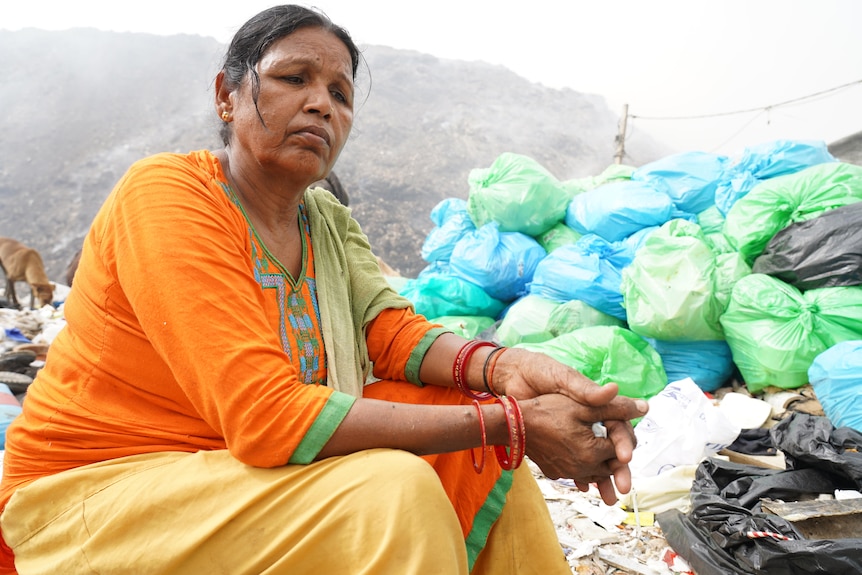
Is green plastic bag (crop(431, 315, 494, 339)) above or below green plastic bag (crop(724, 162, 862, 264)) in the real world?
below

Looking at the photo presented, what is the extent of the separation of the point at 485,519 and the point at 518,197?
10.4ft

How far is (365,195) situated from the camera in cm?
1944

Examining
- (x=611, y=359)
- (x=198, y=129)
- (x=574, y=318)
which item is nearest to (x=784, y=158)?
(x=574, y=318)

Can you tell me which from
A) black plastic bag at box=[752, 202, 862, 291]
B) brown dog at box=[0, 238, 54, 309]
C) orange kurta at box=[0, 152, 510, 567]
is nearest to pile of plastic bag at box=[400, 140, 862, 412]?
black plastic bag at box=[752, 202, 862, 291]

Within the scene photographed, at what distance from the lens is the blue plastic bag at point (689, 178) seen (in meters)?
3.97

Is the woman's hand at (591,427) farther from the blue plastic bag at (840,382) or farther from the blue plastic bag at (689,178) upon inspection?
the blue plastic bag at (689,178)

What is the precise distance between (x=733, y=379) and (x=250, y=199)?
3050 mm

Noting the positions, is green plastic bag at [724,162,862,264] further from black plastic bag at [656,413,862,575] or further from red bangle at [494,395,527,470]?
red bangle at [494,395,527,470]

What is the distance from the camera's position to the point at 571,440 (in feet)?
3.63

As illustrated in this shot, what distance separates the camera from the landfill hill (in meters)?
20.3

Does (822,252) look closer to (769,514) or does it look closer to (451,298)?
(769,514)

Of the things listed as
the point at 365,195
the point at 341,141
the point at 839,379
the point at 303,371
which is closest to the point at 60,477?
the point at 303,371

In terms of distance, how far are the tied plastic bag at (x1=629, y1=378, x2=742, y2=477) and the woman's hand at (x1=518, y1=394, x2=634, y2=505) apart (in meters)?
1.38

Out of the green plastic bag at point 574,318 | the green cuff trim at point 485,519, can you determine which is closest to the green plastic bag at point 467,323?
the green plastic bag at point 574,318
